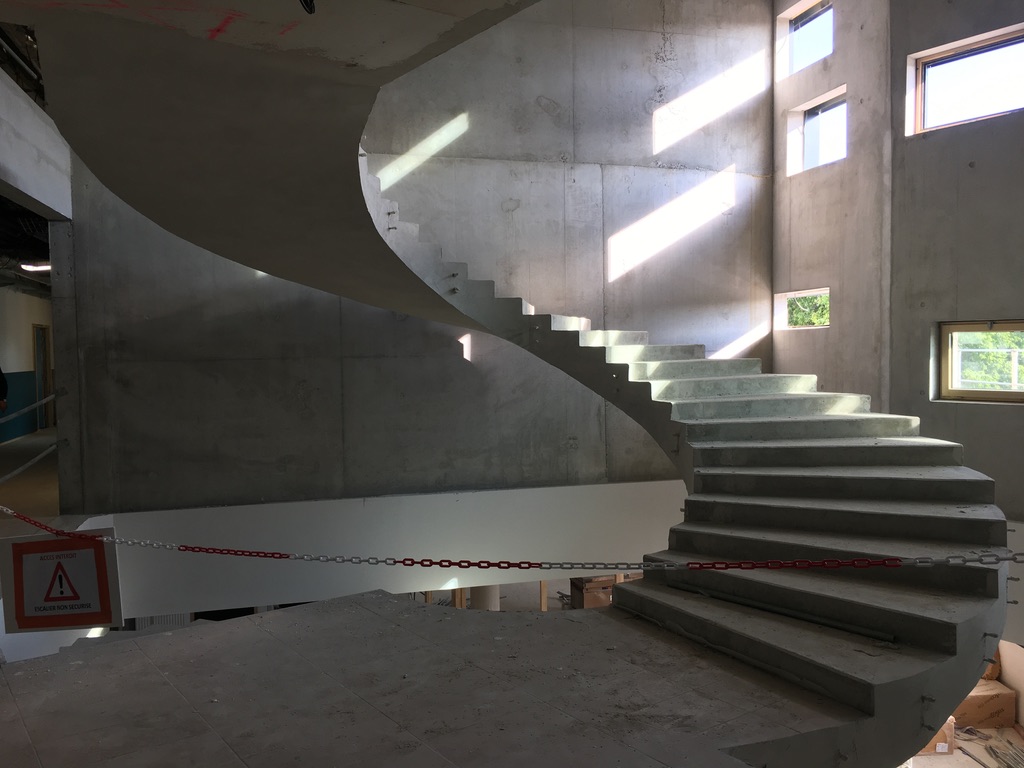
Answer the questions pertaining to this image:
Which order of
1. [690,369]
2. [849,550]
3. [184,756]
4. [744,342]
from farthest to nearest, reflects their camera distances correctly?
[744,342], [690,369], [849,550], [184,756]

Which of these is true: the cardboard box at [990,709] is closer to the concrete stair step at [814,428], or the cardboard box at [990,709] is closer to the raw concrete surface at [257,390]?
the concrete stair step at [814,428]

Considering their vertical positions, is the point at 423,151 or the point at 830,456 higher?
the point at 423,151

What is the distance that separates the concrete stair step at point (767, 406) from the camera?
5125 mm

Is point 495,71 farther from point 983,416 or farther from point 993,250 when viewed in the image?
point 983,416

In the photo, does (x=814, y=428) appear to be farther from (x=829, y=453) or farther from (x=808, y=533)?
(x=808, y=533)

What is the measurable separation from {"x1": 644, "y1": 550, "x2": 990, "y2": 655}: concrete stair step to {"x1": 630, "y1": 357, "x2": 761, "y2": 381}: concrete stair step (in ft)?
6.52

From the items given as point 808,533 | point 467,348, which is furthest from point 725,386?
point 467,348

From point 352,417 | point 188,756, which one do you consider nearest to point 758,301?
point 352,417

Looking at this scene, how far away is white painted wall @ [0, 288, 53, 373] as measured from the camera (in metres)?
10.4

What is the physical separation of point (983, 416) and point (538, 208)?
4.48 meters

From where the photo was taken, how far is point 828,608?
11.2 ft

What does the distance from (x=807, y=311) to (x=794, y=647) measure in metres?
5.54

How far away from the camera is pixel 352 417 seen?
7.29 metres

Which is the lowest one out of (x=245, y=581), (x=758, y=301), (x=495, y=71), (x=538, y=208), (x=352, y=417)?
(x=245, y=581)
